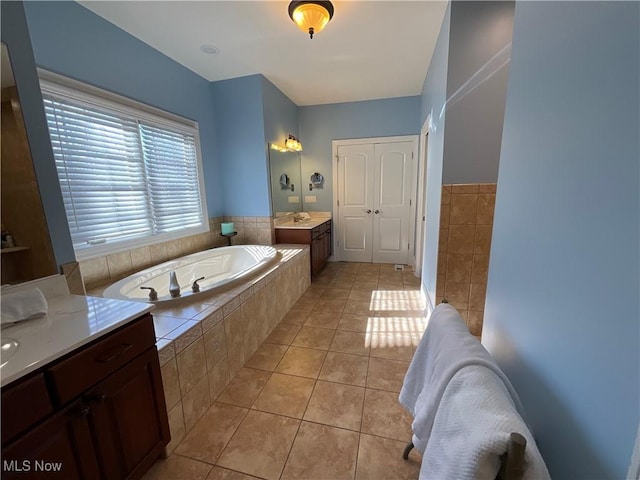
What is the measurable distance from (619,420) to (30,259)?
202cm

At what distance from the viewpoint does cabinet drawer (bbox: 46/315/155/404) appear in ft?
2.76

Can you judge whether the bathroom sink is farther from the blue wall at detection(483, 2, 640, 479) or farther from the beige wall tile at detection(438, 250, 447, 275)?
the beige wall tile at detection(438, 250, 447, 275)

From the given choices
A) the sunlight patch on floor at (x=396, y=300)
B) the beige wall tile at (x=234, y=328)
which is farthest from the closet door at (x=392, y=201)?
the beige wall tile at (x=234, y=328)

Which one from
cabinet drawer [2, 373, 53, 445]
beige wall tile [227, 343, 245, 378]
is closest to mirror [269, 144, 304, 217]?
beige wall tile [227, 343, 245, 378]

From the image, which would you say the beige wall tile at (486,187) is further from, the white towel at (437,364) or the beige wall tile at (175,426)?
the beige wall tile at (175,426)

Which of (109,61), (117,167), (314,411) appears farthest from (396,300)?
(109,61)

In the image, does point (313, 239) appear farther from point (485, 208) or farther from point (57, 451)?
point (57, 451)

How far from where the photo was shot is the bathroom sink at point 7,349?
796mm

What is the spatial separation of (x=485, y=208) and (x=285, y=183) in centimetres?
265

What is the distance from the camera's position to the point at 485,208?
208 centimetres

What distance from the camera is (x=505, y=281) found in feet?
3.04

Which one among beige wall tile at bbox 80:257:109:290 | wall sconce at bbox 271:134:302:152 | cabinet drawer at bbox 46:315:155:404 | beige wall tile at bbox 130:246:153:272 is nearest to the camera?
cabinet drawer at bbox 46:315:155:404

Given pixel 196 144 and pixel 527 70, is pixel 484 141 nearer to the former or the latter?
pixel 527 70

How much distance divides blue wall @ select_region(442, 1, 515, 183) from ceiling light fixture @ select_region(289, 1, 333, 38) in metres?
0.90
